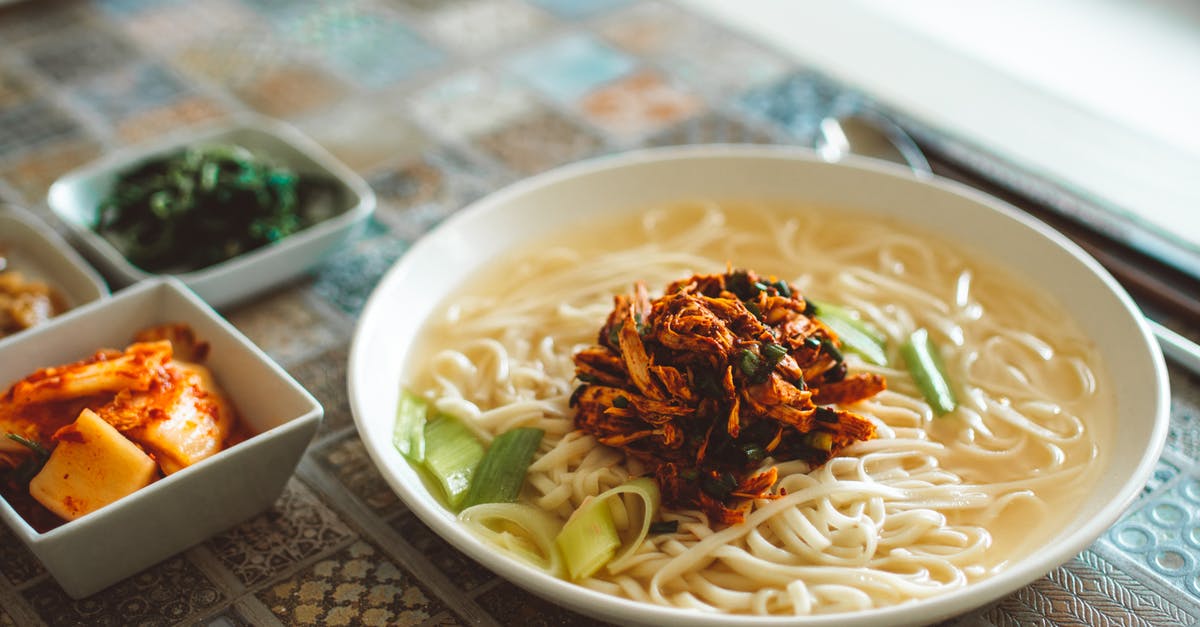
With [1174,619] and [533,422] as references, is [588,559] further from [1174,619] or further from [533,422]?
[1174,619]

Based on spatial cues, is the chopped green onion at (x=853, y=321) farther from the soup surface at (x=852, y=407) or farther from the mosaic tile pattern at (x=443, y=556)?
the mosaic tile pattern at (x=443, y=556)

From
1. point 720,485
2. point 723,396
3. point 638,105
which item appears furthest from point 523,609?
point 638,105

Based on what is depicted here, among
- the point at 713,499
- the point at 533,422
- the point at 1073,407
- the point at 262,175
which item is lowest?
the point at 262,175

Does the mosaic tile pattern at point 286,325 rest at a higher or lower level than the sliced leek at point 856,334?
lower

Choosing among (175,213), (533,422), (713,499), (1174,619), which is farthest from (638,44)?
(1174,619)

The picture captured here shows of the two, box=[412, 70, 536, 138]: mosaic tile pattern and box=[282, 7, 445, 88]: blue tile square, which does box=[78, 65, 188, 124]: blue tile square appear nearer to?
box=[282, 7, 445, 88]: blue tile square

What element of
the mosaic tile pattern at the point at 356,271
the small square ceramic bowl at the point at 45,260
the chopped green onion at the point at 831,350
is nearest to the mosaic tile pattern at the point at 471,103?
the mosaic tile pattern at the point at 356,271

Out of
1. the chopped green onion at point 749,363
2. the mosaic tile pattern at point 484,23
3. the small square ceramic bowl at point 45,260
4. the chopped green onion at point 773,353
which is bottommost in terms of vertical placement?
the small square ceramic bowl at point 45,260
